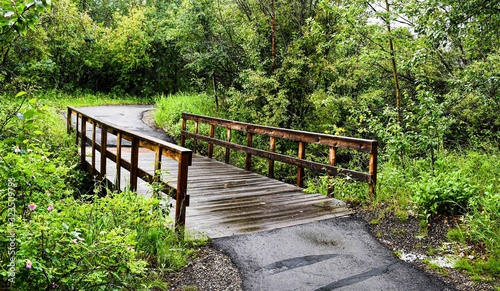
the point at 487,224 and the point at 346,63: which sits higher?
the point at 346,63

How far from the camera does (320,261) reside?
422 centimetres

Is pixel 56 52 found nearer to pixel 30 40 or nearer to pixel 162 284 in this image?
pixel 30 40

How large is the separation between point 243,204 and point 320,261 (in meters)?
2.08

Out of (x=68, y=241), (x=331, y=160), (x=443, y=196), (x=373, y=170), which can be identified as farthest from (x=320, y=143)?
(x=68, y=241)

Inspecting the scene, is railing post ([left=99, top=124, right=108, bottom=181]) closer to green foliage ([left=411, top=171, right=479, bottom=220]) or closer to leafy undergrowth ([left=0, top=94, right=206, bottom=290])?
leafy undergrowth ([left=0, top=94, right=206, bottom=290])

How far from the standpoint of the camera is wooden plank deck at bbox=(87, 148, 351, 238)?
512 centimetres

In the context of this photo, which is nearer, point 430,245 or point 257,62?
point 430,245

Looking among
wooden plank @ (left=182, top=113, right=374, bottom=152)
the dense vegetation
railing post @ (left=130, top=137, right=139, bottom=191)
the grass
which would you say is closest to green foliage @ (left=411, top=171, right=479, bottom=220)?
the dense vegetation

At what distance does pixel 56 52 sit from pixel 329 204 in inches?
881

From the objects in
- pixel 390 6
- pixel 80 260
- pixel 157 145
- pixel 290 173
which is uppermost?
pixel 390 6

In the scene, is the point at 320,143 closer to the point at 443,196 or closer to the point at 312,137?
the point at 312,137

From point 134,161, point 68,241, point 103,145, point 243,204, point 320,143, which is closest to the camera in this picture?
point 68,241

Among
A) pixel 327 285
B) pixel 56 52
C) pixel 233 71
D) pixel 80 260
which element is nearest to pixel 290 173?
pixel 233 71

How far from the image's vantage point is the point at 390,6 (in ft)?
30.5
